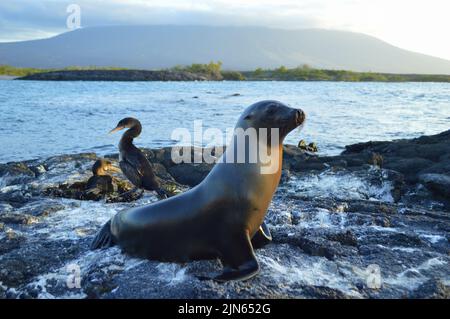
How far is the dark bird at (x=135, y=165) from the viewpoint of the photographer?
626 centimetres

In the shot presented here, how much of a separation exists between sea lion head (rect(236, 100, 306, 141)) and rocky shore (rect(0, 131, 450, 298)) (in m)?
1.12

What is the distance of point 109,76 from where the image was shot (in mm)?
67375

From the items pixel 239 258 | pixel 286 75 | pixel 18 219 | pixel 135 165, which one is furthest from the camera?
pixel 286 75

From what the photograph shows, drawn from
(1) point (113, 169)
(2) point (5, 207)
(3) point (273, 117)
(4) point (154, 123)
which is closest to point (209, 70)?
(4) point (154, 123)

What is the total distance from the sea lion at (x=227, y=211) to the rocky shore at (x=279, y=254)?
15 cm

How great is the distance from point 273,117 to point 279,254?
121cm

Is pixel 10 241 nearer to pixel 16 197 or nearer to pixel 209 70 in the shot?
pixel 16 197

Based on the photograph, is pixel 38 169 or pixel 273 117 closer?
pixel 273 117

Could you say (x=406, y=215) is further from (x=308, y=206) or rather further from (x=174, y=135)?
(x=174, y=135)

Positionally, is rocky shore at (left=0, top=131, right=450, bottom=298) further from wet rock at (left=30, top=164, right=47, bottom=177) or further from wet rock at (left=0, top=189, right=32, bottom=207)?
wet rock at (left=30, top=164, right=47, bottom=177)

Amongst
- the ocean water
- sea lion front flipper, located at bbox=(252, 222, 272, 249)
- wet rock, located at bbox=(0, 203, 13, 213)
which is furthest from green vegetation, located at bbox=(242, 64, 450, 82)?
sea lion front flipper, located at bbox=(252, 222, 272, 249)

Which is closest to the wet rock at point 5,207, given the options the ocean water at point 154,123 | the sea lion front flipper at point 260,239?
the sea lion front flipper at point 260,239

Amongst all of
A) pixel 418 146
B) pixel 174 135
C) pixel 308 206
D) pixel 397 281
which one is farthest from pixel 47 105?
pixel 397 281

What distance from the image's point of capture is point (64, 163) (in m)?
8.78
